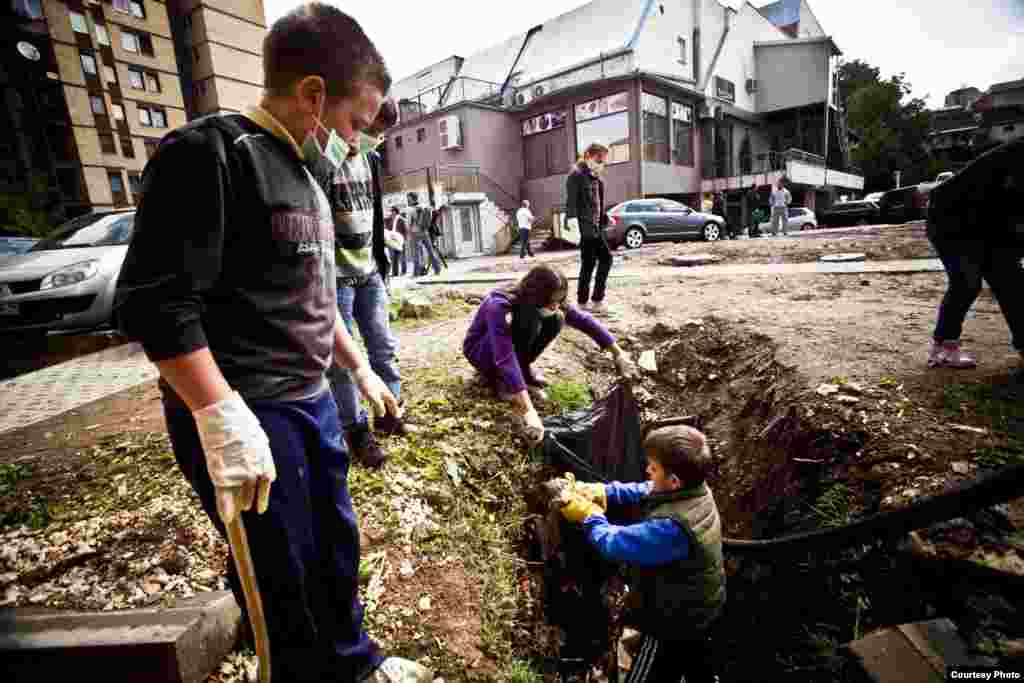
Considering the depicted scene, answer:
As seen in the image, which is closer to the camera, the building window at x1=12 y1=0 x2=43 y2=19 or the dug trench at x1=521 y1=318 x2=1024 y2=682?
the dug trench at x1=521 y1=318 x2=1024 y2=682

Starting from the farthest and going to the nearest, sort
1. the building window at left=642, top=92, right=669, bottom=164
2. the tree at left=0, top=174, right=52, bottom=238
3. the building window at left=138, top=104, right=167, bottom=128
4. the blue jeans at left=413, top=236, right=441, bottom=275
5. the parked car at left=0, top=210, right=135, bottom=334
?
the building window at left=138, top=104, right=167, bottom=128, the building window at left=642, top=92, right=669, bottom=164, the tree at left=0, top=174, right=52, bottom=238, the blue jeans at left=413, top=236, right=441, bottom=275, the parked car at left=0, top=210, right=135, bottom=334

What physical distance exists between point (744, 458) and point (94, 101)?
3139 cm

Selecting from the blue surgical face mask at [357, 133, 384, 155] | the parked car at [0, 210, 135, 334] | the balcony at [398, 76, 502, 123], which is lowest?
the parked car at [0, 210, 135, 334]

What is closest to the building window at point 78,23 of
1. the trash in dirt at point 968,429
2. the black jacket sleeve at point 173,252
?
the black jacket sleeve at point 173,252

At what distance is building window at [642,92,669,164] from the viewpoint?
19266 mm

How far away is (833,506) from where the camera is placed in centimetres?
227

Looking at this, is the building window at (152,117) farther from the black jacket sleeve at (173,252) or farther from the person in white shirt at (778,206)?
the black jacket sleeve at (173,252)

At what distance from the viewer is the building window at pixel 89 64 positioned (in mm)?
21938

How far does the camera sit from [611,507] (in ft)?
9.35

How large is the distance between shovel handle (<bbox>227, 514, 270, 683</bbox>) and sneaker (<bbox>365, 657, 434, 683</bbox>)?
0.36m

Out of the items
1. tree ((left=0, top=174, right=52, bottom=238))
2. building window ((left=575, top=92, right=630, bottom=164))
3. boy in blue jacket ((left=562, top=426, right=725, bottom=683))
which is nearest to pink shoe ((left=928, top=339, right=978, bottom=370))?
boy in blue jacket ((left=562, top=426, right=725, bottom=683))

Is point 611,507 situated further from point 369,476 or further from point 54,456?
point 54,456

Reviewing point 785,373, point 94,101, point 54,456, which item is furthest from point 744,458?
point 94,101

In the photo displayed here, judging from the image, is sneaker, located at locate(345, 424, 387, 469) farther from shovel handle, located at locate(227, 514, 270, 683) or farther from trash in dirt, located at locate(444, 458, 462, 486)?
shovel handle, located at locate(227, 514, 270, 683)
